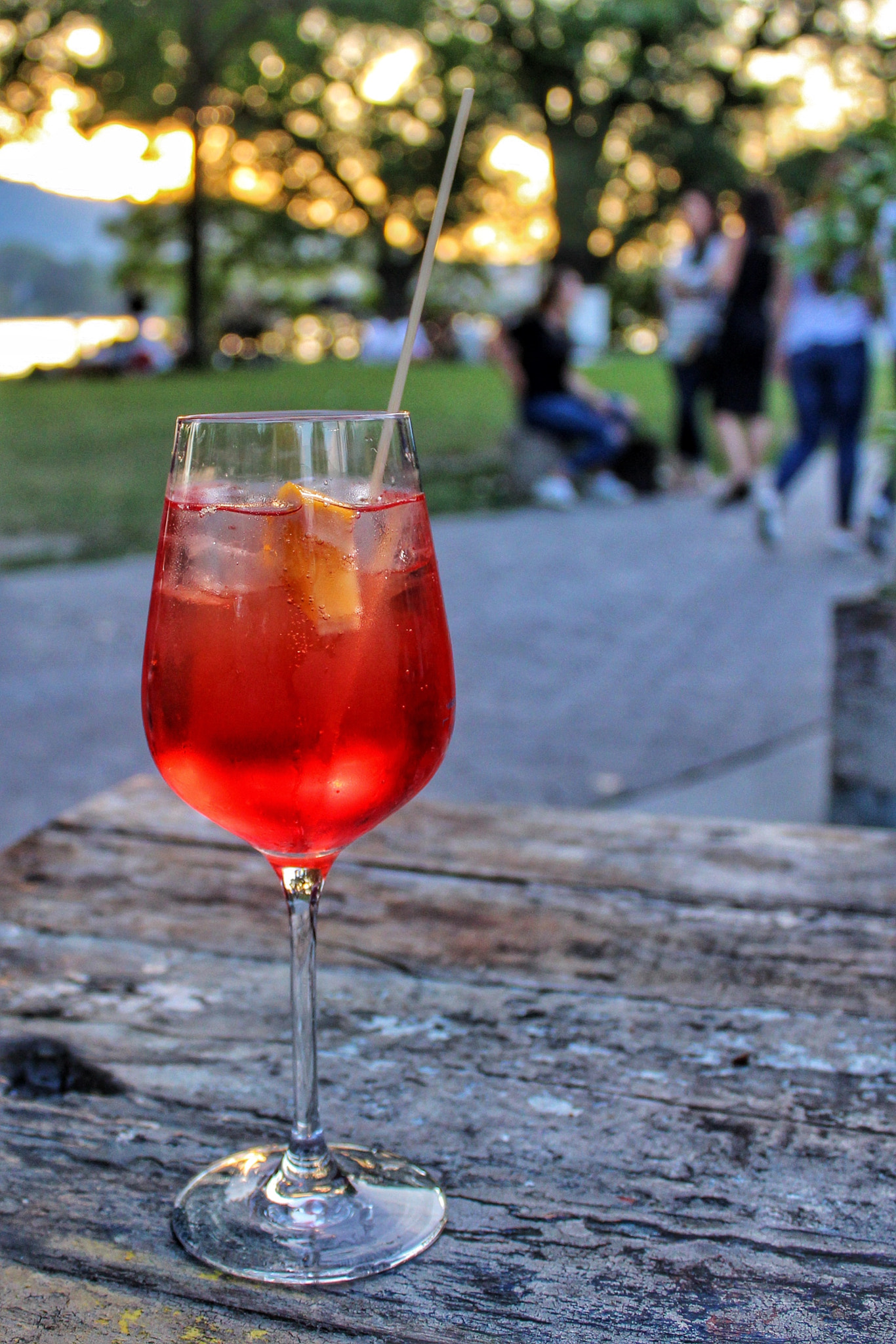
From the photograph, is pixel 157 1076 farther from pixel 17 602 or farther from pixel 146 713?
pixel 17 602

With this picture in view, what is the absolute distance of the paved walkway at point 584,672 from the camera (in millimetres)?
4531

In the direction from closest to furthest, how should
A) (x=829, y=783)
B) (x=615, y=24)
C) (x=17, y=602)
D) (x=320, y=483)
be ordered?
(x=320, y=483) < (x=829, y=783) < (x=17, y=602) < (x=615, y=24)

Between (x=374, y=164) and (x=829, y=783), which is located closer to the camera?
(x=829, y=783)

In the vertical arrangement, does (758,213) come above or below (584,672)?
above

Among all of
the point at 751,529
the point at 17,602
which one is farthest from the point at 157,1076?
the point at 751,529

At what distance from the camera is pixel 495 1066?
1170 mm

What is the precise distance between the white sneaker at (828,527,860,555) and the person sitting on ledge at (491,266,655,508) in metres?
2.90

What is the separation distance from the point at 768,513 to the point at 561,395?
3.34m

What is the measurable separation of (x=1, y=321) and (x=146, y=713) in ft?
42.0

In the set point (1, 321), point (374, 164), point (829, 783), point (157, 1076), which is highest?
point (374, 164)

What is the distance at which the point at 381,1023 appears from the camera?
1.24 m

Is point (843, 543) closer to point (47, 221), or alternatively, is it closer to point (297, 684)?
point (47, 221)

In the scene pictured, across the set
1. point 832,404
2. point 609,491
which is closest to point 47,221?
point 609,491

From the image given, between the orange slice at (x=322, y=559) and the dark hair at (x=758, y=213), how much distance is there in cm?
816
